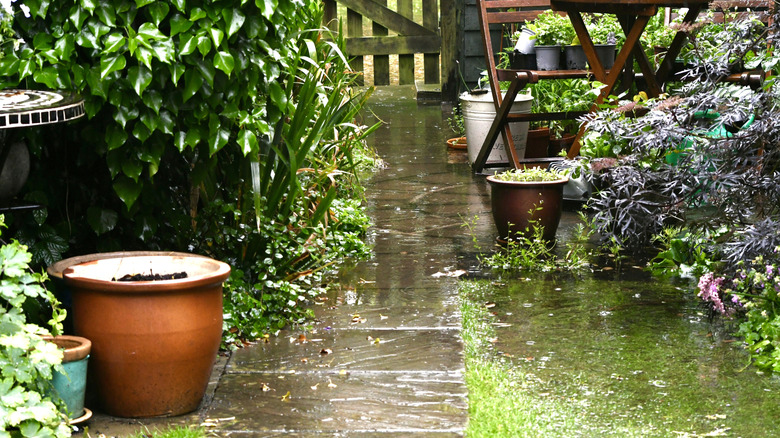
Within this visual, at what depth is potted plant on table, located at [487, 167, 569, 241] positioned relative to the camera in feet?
15.7

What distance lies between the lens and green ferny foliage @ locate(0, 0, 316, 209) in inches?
121

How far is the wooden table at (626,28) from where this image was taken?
5.35 meters

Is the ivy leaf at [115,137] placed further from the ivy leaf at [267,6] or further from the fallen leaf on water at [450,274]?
the fallen leaf on water at [450,274]

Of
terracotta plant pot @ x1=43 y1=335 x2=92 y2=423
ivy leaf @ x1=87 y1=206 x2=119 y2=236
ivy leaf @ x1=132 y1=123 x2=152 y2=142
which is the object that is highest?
ivy leaf @ x1=132 y1=123 x2=152 y2=142

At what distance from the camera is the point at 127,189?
330 centimetres

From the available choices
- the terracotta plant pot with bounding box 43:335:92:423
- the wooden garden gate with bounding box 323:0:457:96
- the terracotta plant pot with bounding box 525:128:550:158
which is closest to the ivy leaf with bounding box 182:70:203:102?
the terracotta plant pot with bounding box 43:335:92:423

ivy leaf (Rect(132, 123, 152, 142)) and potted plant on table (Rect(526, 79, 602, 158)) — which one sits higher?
ivy leaf (Rect(132, 123, 152, 142))

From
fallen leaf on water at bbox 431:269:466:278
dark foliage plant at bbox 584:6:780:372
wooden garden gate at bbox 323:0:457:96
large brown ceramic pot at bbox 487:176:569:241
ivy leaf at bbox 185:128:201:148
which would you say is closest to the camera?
ivy leaf at bbox 185:128:201:148

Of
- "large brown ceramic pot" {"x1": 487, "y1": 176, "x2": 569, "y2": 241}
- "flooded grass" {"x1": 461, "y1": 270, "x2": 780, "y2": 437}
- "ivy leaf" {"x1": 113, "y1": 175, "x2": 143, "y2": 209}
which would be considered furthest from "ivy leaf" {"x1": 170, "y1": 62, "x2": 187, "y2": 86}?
"large brown ceramic pot" {"x1": 487, "y1": 176, "x2": 569, "y2": 241}

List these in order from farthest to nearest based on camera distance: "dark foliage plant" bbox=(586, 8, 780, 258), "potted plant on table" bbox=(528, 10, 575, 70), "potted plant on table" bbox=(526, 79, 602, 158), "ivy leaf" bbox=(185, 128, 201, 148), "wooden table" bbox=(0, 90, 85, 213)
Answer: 1. "potted plant on table" bbox=(526, 79, 602, 158)
2. "potted plant on table" bbox=(528, 10, 575, 70)
3. "dark foliage plant" bbox=(586, 8, 780, 258)
4. "ivy leaf" bbox=(185, 128, 201, 148)
5. "wooden table" bbox=(0, 90, 85, 213)

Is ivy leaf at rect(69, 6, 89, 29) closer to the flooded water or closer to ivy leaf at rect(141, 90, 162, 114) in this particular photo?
ivy leaf at rect(141, 90, 162, 114)

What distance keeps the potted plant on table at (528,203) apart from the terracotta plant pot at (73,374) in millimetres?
2509

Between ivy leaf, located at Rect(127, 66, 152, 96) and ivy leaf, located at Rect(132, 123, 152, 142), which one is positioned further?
ivy leaf, located at Rect(132, 123, 152, 142)

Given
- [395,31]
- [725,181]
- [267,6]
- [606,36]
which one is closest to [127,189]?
[267,6]
